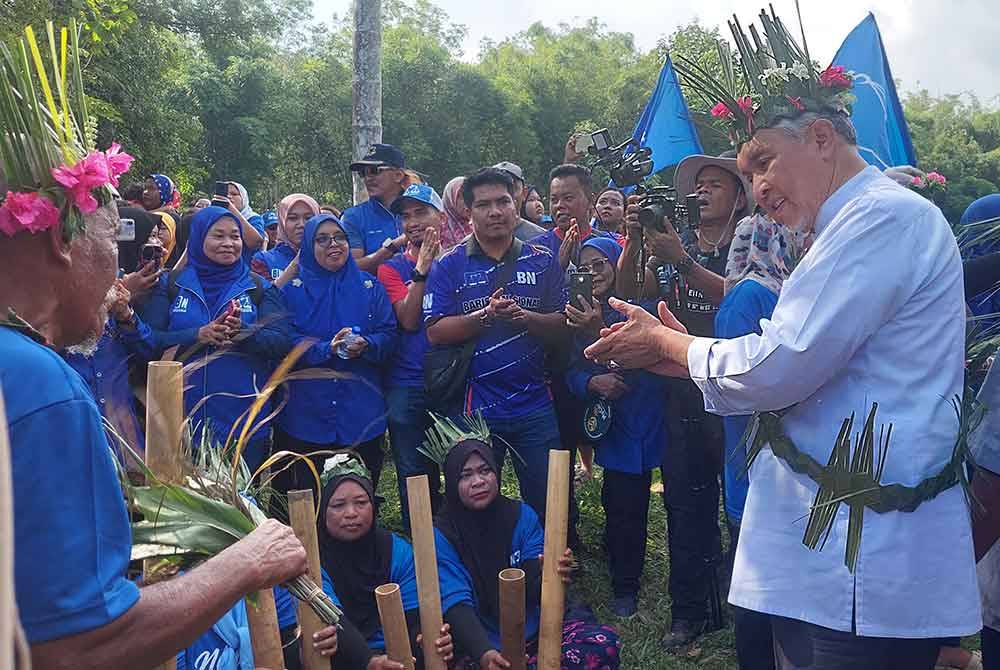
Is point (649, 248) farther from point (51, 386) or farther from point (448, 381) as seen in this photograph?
point (51, 386)

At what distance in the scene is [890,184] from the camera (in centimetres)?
208

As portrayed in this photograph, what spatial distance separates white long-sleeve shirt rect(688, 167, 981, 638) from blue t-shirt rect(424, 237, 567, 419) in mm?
2436

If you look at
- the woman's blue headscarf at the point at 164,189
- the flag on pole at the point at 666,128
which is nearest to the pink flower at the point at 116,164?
the flag on pole at the point at 666,128

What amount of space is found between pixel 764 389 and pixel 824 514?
1.06ft

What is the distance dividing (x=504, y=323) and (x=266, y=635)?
Answer: 87.6 inches

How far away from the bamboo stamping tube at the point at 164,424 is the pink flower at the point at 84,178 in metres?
0.62

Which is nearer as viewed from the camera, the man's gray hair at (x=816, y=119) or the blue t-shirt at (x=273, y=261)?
the man's gray hair at (x=816, y=119)

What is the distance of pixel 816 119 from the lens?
2209 millimetres

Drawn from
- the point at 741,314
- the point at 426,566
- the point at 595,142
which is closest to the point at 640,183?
the point at 595,142

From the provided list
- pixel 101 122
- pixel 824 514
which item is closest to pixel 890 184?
pixel 824 514

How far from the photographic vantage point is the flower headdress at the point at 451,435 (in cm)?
406

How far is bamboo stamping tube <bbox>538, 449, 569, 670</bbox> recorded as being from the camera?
3.20m

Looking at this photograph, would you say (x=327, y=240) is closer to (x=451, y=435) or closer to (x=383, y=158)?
(x=451, y=435)

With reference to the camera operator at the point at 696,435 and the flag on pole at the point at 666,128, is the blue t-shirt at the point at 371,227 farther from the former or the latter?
the camera operator at the point at 696,435
